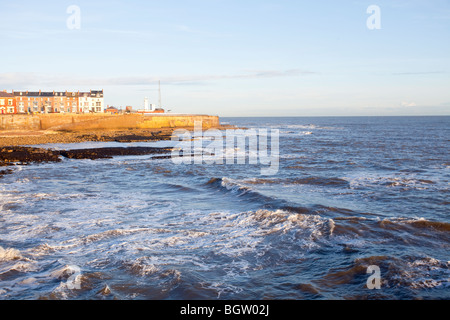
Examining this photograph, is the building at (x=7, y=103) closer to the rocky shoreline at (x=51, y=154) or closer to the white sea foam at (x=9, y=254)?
the rocky shoreline at (x=51, y=154)

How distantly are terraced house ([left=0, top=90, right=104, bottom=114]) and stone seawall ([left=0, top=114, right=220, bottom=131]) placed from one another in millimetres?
26286

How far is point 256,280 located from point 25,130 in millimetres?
65972

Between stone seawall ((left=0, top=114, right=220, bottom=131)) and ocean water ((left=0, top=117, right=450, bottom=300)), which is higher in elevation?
stone seawall ((left=0, top=114, right=220, bottom=131))

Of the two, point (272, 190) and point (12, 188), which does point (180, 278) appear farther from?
point (12, 188)

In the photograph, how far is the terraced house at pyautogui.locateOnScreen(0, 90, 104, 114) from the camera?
100088 millimetres

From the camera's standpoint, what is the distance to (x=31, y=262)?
35.2 feet

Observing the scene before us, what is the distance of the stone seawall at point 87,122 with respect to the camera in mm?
A: 66250

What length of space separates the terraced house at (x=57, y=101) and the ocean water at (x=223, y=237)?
84.4 m

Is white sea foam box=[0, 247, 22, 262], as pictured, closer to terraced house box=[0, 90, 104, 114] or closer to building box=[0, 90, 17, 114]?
building box=[0, 90, 17, 114]

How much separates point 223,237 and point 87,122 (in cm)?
6683

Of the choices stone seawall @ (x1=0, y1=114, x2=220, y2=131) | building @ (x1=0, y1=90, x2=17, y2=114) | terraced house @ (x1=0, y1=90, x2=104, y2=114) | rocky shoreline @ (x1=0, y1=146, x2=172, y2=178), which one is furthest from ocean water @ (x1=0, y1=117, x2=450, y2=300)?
terraced house @ (x1=0, y1=90, x2=104, y2=114)

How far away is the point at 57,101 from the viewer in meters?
104
